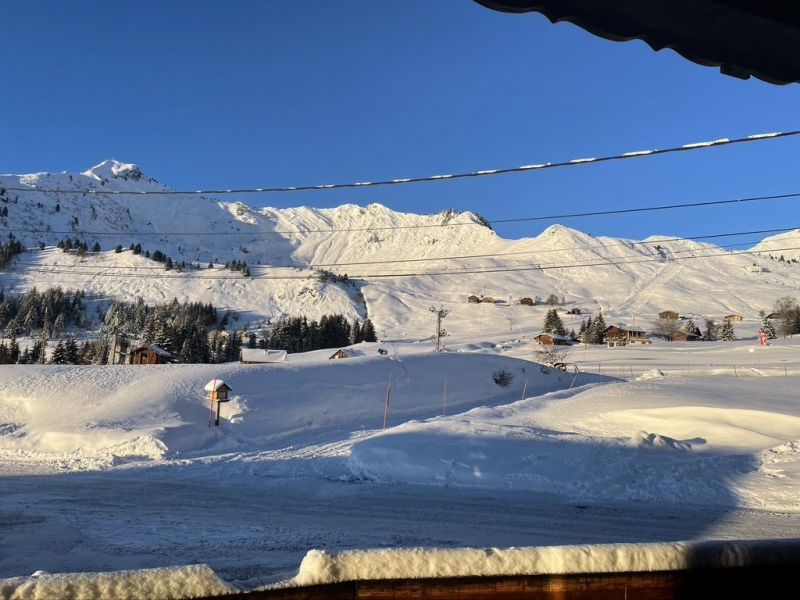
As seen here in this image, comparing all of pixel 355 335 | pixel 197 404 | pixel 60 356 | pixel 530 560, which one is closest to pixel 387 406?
pixel 197 404

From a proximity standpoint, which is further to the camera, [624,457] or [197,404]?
[197,404]

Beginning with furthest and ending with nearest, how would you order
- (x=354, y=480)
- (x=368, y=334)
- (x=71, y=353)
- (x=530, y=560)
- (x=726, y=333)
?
1. (x=368, y=334)
2. (x=726, y=333)
3. (x=71, y=353)
4. (x=354, y=480)
5. (x=530, y=560)

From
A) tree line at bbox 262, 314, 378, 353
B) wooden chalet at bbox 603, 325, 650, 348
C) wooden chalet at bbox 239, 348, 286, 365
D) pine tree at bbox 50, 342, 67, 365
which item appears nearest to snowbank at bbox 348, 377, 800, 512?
wooden chalet at bbox 239, 348, 286, 365

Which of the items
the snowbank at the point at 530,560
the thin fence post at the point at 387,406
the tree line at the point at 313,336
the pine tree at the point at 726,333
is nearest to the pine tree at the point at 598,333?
the pine tree at the point at 726,333

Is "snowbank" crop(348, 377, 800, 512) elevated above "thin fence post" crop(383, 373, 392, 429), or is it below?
above

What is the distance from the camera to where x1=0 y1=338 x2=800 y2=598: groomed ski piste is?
20.5ft

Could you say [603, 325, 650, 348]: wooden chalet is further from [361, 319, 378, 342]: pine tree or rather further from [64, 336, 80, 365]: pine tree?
[64, 336, 80, 365]: pine tree

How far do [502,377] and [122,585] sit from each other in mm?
39584

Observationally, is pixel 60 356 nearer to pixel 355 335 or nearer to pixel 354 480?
pixel 355 335

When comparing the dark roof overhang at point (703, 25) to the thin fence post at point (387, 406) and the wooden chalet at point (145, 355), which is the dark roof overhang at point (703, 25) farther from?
the wooden chalet at point (145, 355)

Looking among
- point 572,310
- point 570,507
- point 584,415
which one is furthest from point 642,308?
point 570,507

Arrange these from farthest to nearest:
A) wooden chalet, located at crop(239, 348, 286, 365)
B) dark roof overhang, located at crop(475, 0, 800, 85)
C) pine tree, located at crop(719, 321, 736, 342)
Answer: pine tree, located at crop(719, 321, 736, 342) < wooden chalet, located at crop(239, 348, 286, 365) < dark roof overhang, located at crop(475, 0, 800, 85)

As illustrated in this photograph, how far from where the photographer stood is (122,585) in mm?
1715

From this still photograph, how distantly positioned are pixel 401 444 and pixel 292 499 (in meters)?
5.11
